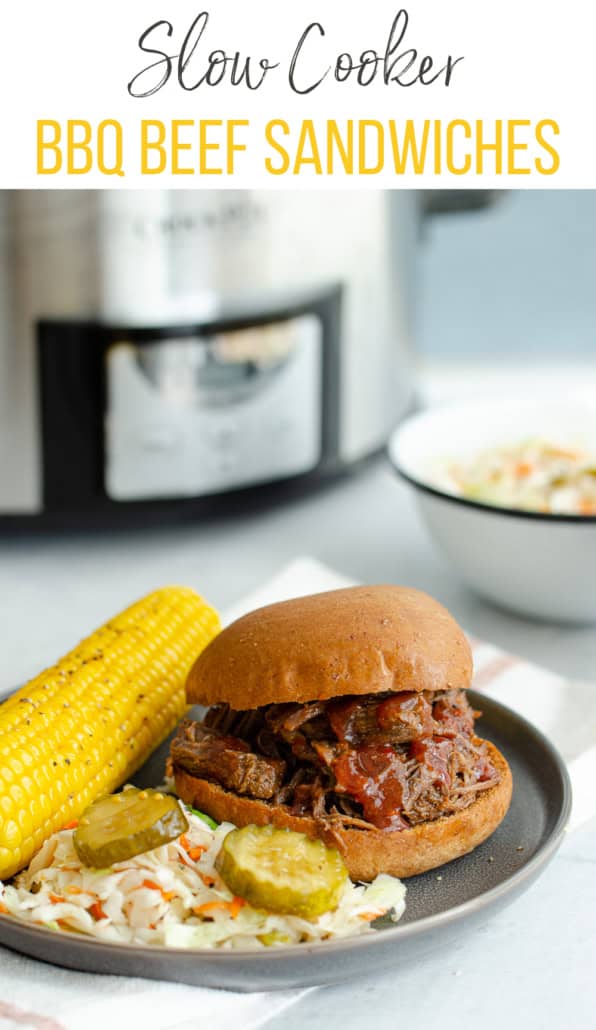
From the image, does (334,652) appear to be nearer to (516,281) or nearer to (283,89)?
(283,89)

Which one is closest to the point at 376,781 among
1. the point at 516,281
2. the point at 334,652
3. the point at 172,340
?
the point at 334,652

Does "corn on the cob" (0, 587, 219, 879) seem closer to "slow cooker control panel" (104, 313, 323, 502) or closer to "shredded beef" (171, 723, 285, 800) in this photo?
"shredded beef" (171, 723, 285, 800)

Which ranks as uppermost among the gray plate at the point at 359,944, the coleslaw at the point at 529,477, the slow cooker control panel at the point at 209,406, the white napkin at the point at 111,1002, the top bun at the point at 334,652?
the slow cooker control panel at the point at 209,406

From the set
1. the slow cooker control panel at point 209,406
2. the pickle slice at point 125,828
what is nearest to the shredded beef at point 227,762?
the pickle slice at point 125,828

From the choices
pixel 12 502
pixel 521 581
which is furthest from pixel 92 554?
pixel 521 581

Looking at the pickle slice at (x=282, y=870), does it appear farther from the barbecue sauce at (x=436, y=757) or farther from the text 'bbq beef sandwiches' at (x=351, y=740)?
the barbecue sauce at (x=436, y=757)

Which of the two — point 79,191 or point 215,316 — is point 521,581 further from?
point 79,191
